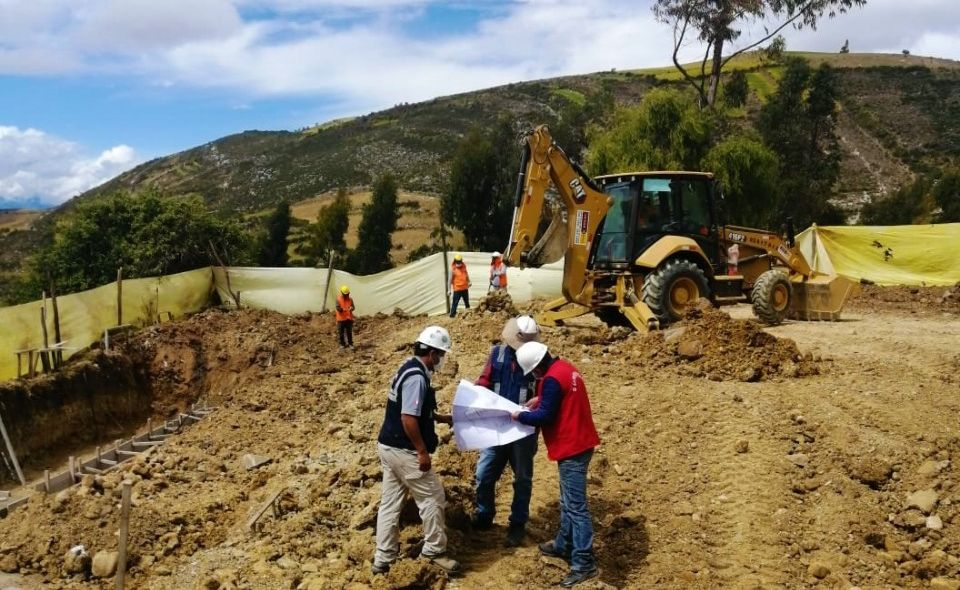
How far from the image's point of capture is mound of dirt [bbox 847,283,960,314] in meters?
16.2

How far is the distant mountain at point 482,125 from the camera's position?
62.0 meters

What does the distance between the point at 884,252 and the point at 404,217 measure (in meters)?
35.3

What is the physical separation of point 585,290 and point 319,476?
5806mm

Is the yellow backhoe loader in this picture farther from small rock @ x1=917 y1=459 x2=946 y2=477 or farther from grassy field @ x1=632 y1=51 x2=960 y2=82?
grassy field @ x1=632 y1=51 x2=960 y2=82

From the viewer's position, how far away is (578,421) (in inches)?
203

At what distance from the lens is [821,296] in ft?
46.6

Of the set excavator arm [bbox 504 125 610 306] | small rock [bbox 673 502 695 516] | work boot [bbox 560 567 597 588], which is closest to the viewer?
work boot [bbox 560 567 597 588]

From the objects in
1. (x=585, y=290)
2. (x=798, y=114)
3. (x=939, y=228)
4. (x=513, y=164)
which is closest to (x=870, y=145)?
(x=798, y=114)

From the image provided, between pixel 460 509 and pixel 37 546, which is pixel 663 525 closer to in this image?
pixel 460 509

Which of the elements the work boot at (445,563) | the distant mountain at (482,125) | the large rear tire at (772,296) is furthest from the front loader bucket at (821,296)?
the distant mountain at (482,125)

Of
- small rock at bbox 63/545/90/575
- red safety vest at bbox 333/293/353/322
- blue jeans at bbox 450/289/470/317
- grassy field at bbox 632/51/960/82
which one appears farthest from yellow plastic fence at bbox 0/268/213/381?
grassy field at bbox 632/51/960/82

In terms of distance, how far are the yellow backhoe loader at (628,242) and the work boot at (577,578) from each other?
256 inches

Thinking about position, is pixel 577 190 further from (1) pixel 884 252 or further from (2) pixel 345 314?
(1) pixel 884 252

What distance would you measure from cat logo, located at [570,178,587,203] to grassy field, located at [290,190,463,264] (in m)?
26.9
